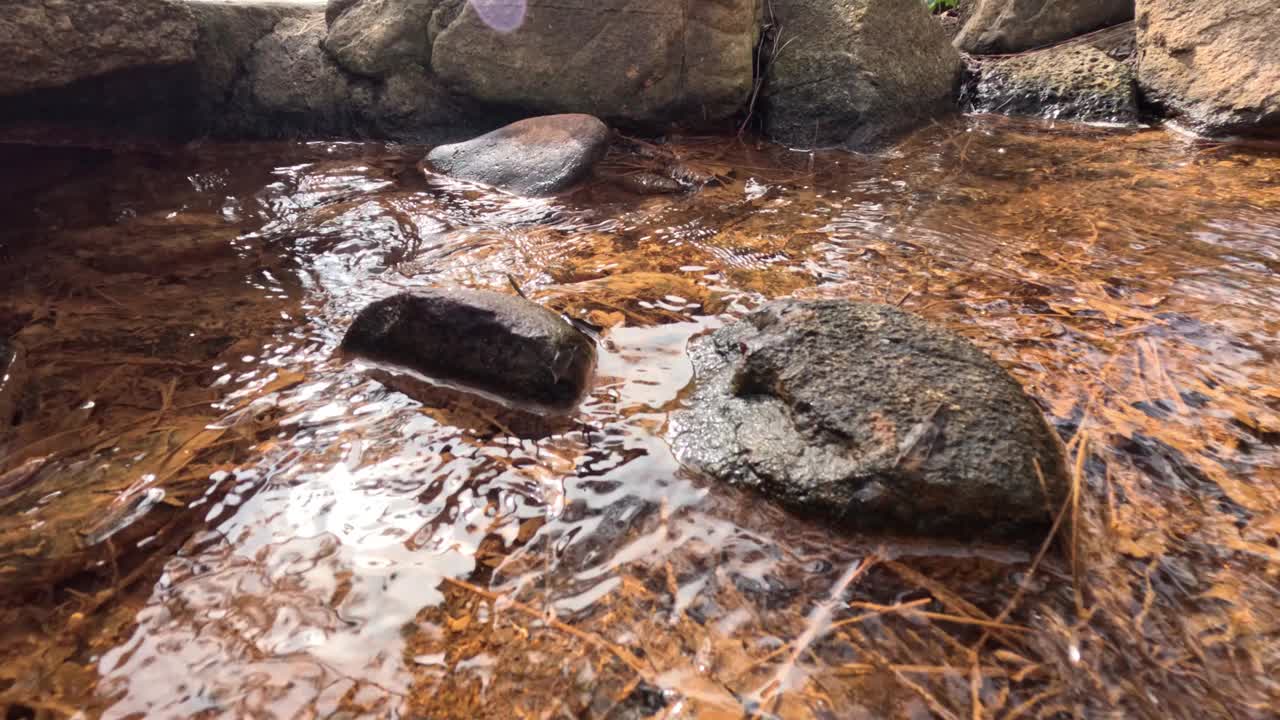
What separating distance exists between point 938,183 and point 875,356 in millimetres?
2853

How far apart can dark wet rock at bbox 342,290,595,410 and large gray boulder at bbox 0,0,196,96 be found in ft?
10.7

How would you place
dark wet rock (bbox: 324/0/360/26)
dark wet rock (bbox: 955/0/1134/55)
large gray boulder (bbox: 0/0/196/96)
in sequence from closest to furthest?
1. large gray boulder (bbox: 0/0/196/96)
2. dark wet rock (bbox: 324/0/360/26)
3. dark wet rock (bbox: 955/0/1134/55)

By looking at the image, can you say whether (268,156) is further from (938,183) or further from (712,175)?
(938,183)

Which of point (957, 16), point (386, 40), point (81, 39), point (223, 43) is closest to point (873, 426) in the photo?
point (81, 39)

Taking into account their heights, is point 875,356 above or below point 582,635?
above

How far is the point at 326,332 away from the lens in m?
2.76

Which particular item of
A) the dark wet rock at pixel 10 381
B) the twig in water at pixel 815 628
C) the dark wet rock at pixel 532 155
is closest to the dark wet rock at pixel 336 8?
the dark wet rock at pixel 532 155

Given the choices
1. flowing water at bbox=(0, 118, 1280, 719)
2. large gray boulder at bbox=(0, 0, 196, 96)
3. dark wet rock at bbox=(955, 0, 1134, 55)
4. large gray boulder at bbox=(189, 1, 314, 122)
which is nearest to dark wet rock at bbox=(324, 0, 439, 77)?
large gray boulder at bbox=(189, 1, 314, 122)

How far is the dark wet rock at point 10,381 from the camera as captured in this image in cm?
224

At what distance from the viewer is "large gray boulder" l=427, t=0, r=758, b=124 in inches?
208

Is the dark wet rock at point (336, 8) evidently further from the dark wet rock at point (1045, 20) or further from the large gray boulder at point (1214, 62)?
the large gray boulder at point (1214, 62)

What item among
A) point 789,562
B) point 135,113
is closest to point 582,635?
point 789,562

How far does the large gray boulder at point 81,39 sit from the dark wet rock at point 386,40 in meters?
1.15

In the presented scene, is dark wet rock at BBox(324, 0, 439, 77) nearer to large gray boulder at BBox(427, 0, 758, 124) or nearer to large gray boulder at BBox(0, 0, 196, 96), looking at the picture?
large gray boulder at BBox(427, 0, 758, 124)
